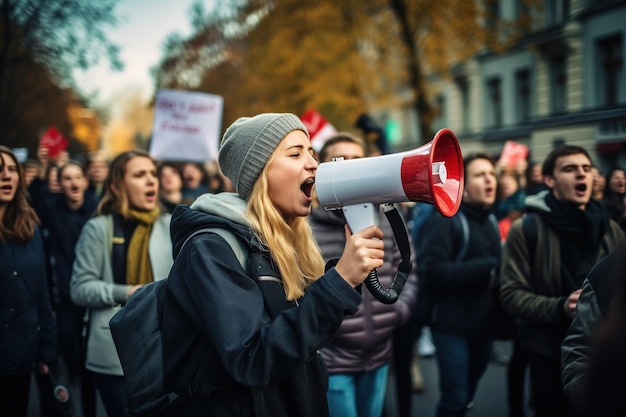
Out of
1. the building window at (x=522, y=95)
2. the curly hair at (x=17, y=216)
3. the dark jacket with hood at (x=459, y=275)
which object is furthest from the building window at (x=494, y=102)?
the curly hair at (x=17, y=216)

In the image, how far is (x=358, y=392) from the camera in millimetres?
3418

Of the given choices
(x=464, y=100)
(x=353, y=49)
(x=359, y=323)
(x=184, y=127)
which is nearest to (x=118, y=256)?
(x=359, y=323)

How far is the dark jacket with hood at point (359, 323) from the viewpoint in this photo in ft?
10.9

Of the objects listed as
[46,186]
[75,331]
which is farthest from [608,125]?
[46,186]

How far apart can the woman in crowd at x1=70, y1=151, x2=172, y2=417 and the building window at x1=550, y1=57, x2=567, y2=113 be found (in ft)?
43.2

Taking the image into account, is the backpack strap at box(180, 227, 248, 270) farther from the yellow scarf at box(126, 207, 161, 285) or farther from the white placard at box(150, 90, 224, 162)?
the white placard at box(150, 90, 224, 162)

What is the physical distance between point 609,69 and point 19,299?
7132 mm

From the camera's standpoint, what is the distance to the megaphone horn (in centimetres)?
178

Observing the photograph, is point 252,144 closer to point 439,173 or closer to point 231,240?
point 231,240

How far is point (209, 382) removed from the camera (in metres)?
1.77

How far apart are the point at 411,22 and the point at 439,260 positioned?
32.7 ft

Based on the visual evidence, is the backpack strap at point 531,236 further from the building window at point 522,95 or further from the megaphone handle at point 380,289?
the building window at point 522,95

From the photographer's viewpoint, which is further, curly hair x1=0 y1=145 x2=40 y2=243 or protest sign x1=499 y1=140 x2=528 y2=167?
protest sign x1=499 y1=140 x2=528 y2=167

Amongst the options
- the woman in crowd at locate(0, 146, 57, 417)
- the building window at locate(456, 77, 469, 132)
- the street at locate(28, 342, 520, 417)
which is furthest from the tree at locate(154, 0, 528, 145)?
the woman in crowd at locate(0, 146, 57, 417)
